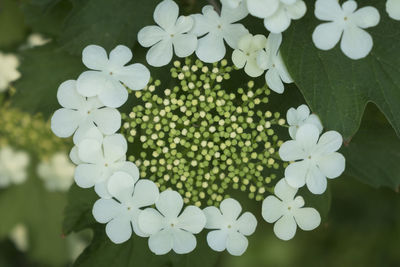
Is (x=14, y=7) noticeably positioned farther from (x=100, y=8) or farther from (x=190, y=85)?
(x=190, y=85)

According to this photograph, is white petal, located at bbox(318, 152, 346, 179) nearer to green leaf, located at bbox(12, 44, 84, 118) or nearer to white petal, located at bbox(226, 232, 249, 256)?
white petal, located at bbox(226, 232, 249, 256)

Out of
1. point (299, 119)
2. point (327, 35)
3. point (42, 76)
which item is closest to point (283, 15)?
point (327, 35)

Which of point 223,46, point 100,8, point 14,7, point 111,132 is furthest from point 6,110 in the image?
point 223,46

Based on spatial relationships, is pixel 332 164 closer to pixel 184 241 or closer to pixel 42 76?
pixel 184 241

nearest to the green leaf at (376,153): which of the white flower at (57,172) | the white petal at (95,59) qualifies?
the white petal at (95,59)

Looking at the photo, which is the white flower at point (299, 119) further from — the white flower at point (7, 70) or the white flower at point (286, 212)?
the white flower at point (7, 70)

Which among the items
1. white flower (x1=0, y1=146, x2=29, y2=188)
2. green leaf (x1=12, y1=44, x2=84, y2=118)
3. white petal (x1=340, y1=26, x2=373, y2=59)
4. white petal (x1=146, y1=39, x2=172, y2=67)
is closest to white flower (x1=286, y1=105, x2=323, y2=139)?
white petal (x1=340, y1=26, x2=373, y2=59)

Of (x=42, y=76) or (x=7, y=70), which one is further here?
(x=7, y=70)
